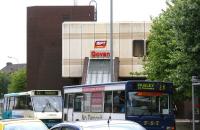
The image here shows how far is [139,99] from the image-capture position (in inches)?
866

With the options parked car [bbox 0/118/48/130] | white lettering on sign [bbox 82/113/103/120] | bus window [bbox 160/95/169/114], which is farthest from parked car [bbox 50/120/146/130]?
white lettering on sign [bbox 82/113/103/120]

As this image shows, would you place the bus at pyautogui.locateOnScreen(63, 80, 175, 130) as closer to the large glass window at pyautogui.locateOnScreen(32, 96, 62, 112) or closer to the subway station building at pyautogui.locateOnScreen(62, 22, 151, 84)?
the large glass window at pyautogui.locateOnScreen(32, 96, 62, 112)

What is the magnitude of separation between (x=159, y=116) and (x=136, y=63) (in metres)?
31.5

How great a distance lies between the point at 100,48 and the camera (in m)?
54.1

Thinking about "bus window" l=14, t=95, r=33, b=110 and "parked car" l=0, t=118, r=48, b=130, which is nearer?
"parked car" l=0, t=118, r=48, b=130

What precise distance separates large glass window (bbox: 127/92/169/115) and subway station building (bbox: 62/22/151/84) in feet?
99.9

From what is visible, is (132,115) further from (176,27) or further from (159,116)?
(176,27)

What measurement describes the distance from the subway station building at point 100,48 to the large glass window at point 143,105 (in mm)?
Result: 30436

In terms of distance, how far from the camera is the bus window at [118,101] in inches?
875

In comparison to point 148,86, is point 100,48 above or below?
above

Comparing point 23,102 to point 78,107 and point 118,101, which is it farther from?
point 118,101

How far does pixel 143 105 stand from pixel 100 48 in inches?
1269

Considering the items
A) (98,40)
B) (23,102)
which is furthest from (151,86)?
(98,40)

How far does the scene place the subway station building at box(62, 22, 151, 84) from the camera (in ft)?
175
